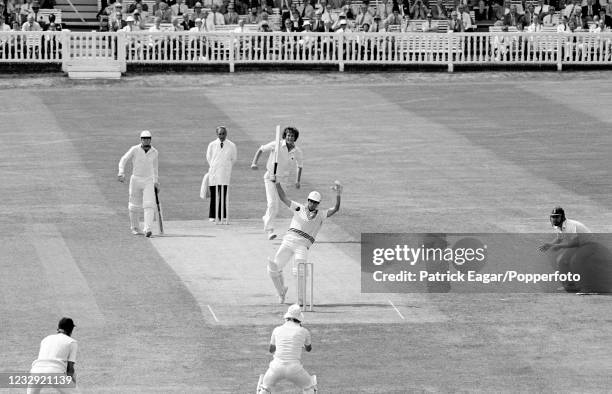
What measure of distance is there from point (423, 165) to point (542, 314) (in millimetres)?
13587

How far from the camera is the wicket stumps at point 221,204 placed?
32.0 metres

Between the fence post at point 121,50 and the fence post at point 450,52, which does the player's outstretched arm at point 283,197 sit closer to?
the fence post at point 121,50

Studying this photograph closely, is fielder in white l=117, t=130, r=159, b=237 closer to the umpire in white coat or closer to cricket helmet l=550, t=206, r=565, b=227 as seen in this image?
the umpire in white coat

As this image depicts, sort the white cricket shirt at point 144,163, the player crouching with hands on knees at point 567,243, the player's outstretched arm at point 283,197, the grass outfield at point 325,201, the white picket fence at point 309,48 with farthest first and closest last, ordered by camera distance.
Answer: the white picket fence at point 309,48 < the white cricket shirt at point 144,163 < the player's outstretched arm at point 283,197 < the player crouching with hands on knees at point 567,243 < the grass outfield at point 325,201

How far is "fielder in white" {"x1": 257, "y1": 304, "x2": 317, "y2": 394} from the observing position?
63.6ft

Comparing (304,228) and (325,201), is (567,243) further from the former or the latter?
(325,201)

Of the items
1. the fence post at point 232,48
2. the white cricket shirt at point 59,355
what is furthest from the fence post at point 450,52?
the white cricket shirt at point 59,355

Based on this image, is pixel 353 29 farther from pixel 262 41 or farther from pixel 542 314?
pixel 542 314

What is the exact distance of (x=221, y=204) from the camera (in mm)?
31938

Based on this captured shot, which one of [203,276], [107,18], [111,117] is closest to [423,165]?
[111,117]

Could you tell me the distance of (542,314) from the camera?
25031 mm

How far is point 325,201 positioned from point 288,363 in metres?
15.3

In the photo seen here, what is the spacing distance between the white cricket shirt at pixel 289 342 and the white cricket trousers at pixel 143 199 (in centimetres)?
1089

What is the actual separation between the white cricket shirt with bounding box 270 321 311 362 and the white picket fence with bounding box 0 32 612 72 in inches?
1164
